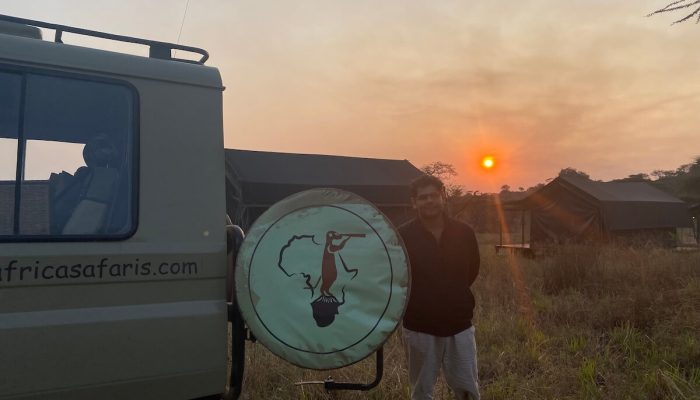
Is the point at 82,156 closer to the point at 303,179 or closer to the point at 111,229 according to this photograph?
the point at 111,229

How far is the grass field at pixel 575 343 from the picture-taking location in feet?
14.8

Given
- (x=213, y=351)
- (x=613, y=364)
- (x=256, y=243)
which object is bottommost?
(x=613, y=364)

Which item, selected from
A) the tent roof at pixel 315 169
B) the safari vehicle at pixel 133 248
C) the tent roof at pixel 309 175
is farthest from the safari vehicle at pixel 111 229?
the tent roof at pixel 315 169

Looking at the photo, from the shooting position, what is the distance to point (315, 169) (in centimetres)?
2020

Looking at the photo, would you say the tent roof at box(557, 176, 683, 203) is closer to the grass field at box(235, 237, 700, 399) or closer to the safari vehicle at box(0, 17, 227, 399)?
the grass field at box(235, 237, 700, 399)

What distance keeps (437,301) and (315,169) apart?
1707 cm

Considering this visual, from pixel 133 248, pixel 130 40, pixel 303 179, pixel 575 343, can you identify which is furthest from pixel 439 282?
pixel 303 179

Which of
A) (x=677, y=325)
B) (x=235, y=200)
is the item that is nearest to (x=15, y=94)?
(x=677, y=325)

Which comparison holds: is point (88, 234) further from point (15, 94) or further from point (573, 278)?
point (573, 278)

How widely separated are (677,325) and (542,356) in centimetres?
210

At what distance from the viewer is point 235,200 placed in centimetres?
1764

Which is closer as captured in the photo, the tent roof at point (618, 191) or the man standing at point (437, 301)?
the man standing at point (437, 301)

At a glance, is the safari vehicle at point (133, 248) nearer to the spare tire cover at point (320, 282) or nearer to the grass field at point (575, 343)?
the spare tire cover at point (320, 282)

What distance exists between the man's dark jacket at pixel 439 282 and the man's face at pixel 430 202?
11cm
